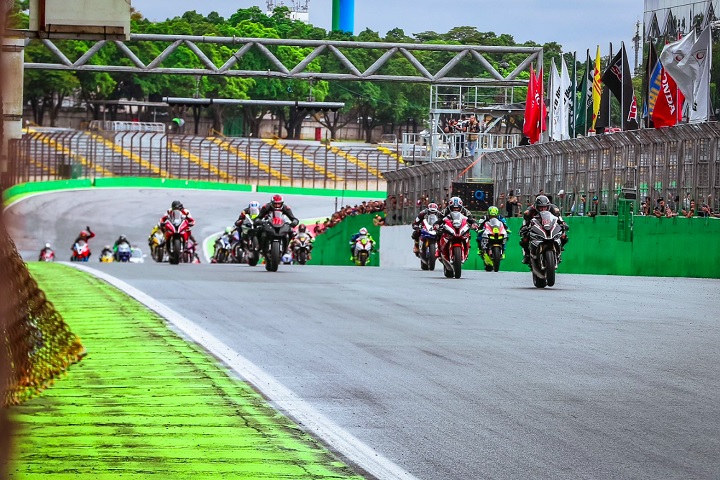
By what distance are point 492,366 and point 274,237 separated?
14.3 m

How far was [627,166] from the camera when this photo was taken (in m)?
25.7

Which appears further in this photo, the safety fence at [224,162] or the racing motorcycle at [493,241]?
the safety fence at [224,162]

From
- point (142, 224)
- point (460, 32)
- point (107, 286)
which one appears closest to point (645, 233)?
point (107, 286)

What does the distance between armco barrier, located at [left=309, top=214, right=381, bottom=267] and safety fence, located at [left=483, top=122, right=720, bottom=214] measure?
1450 cm

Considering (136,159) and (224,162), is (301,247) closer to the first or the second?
(136,159)

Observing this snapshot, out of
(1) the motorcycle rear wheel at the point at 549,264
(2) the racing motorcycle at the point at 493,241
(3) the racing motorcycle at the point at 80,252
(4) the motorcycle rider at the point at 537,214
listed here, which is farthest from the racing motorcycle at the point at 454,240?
(3) the racing motorcycle at the point at 80,252

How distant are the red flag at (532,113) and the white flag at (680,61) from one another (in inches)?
338

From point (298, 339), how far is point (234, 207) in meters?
66.2

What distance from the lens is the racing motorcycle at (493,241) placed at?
2658 centimetres

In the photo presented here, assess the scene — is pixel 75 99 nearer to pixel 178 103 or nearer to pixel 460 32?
pixel 460 32

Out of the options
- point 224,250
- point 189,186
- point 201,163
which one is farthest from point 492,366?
point 201,163

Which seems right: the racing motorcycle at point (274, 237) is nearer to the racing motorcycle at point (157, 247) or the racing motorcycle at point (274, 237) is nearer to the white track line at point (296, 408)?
the white track line at point (296, 408)

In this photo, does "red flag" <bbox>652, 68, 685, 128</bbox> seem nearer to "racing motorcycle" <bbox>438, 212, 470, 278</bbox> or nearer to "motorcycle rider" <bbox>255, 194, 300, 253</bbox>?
"racing motorcycle" <bbox>438, 212, 470, 278</bbox>

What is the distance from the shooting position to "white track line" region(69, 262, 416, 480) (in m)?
4.88
